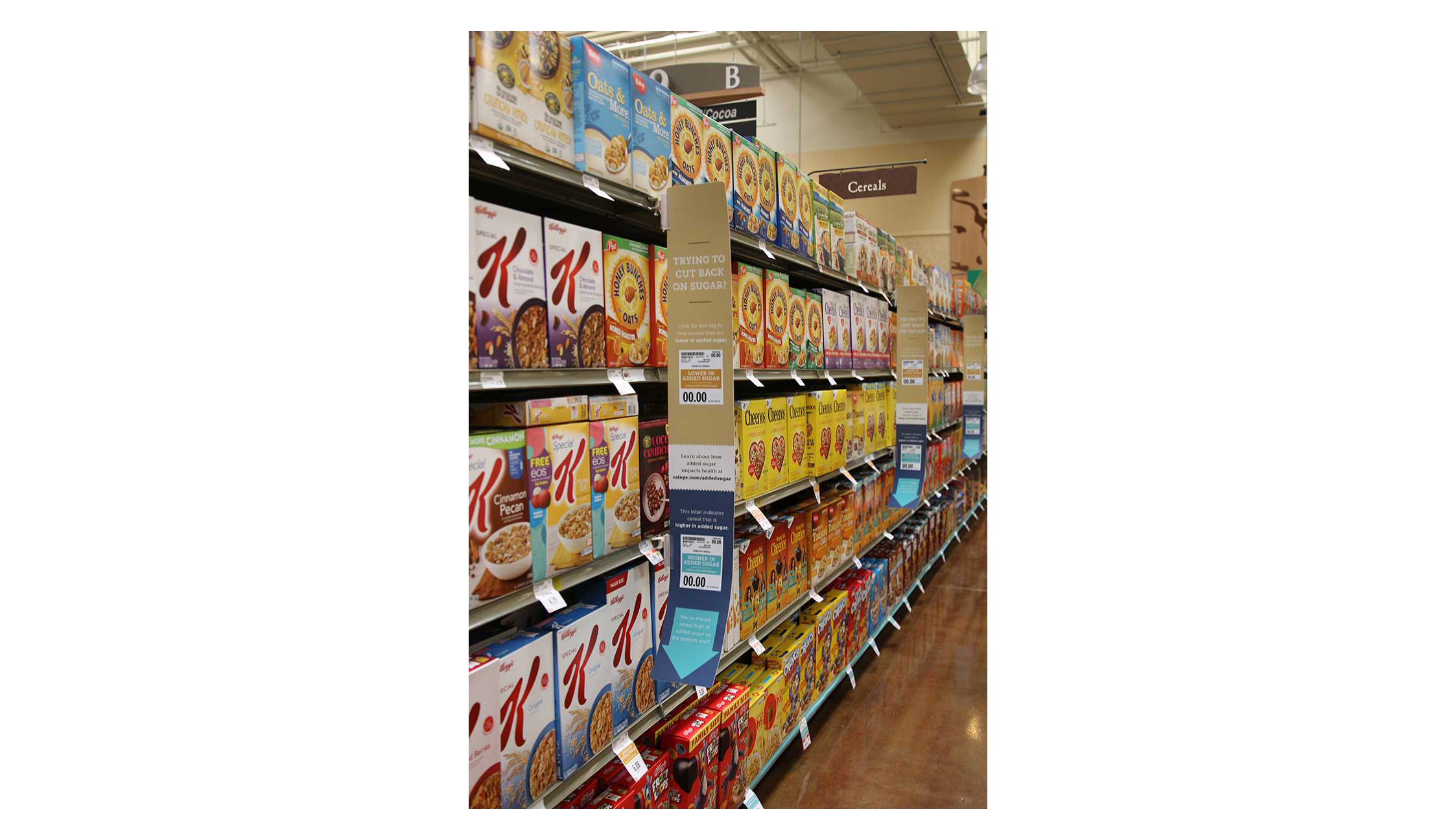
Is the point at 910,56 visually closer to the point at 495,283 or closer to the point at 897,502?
the point at 897,502

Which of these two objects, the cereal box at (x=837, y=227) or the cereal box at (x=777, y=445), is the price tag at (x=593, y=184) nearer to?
the cereal box at (x=777, y=445)

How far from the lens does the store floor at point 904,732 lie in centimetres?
290

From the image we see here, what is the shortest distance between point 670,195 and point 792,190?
55.1 inches

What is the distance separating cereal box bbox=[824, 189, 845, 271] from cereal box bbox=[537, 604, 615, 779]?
2447mm

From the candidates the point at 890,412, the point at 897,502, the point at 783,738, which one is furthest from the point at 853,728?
the point at 890,412

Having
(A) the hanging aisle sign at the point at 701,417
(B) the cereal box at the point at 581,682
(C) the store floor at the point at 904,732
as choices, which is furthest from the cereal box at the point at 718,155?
(C) the store floor at the point at 904,732

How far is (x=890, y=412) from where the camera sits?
189 inches

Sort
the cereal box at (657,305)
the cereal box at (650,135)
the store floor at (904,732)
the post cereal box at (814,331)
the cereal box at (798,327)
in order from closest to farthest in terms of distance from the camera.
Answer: the cereal box at (650,135) → the cereal box at (657,305) → the store floor at (904,732) → the cereal box at (798,327) → the post cereal box at (814,331)

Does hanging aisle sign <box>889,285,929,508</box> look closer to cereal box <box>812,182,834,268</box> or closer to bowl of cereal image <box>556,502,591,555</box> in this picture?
cereal box <box>812,182,834,268</box>

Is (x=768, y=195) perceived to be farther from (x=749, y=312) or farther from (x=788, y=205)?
(x=749, y=312)

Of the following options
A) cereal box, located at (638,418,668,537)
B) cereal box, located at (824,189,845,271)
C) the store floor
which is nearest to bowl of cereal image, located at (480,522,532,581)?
cereal box, located at (638,418,668,537)

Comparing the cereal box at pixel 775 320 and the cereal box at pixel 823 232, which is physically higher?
the cereal box at pixel 823 232

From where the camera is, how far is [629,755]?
2.06 m

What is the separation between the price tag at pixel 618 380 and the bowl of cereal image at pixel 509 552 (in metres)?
0.44
